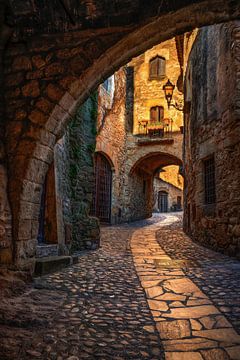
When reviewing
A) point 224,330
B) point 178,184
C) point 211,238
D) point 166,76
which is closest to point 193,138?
point 211,238

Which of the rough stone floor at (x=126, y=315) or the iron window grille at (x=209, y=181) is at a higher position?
the iron window grille at (x=209, y=181)

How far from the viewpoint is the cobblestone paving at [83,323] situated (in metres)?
1.73

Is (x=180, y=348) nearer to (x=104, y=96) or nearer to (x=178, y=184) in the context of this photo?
(x=104, y=96)

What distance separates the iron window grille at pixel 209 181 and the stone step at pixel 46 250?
4.00 meters

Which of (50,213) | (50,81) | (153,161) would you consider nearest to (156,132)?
(153,161)

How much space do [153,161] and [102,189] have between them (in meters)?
6.16

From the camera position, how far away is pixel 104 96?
1164 cm

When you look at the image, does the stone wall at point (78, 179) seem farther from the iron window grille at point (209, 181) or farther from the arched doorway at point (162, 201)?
the arched doorway at point (162, 201)

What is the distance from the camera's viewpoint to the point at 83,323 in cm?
213

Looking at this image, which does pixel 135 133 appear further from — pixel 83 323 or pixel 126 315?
pixel 83 323

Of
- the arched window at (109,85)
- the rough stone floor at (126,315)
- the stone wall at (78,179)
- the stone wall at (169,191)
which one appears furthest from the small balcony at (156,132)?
the stone wall at (169,191)

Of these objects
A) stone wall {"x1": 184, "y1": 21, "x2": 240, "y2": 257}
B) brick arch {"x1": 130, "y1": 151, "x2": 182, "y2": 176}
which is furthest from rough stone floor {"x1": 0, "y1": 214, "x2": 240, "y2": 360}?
brick arch {"x1": 130, "y1": 151, "x2": 182, "y2": 176}

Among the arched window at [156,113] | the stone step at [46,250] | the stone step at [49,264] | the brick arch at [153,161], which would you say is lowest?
the stone step at [49,264]

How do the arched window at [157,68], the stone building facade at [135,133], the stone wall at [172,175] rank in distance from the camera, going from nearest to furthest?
the stone building facade at [135,133] < the arched window at [157,68] < the stone wall at [172,175]
